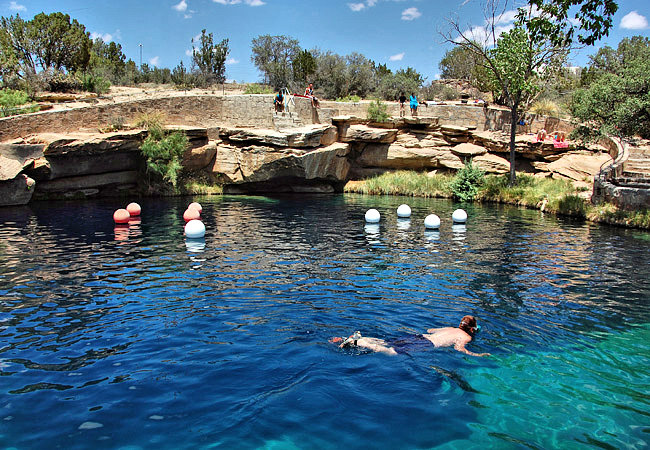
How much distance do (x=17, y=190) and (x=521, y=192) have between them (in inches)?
1052

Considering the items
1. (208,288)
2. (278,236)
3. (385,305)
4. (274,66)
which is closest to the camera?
(385,305)

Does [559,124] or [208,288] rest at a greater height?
[559,124]

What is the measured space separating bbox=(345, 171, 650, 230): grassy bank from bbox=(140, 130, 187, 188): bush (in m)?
11.9

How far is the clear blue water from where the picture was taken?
5781 mm

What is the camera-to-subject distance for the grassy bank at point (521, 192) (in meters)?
20.5

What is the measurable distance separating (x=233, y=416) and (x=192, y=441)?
63cm

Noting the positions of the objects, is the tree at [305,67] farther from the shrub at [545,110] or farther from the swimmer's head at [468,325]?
the swimmer's head at [468,325]

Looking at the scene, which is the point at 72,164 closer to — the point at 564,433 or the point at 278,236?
the point at 278,236

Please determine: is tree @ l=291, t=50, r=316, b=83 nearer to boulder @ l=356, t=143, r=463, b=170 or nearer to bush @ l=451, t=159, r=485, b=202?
boulder @ l=356, t=143, r=463, b=170

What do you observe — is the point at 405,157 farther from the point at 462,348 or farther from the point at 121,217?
the point at 462,348

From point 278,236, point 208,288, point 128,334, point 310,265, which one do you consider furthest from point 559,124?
point 128,334

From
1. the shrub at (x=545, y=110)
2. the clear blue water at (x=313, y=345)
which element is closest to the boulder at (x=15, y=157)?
the clear blue water at (x=313, y=345)

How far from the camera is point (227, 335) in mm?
8383

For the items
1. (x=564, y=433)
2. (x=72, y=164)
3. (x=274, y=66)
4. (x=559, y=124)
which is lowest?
(x=564, y=433)
